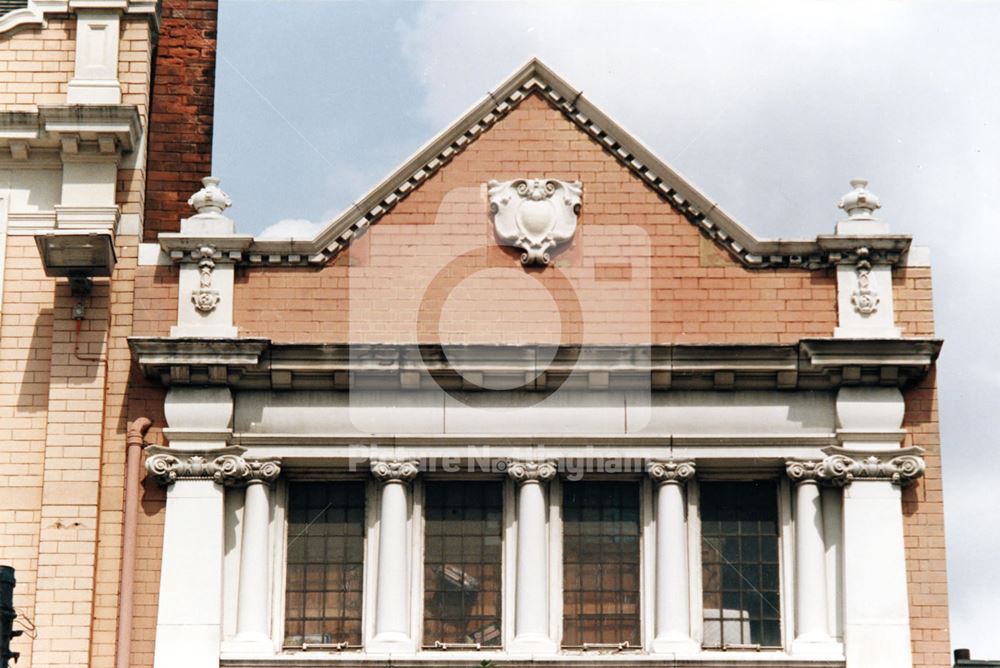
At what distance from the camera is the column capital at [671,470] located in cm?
2794

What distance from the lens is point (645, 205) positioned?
29.5 metres

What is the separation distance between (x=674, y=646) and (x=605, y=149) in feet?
22.9

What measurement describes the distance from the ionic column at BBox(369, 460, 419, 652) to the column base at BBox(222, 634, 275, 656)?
1.30 meters

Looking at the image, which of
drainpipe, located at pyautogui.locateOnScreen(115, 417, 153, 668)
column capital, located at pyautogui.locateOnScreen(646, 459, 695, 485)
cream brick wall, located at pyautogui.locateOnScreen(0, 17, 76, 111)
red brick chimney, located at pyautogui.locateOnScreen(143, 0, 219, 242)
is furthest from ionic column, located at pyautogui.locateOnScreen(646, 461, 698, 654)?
cream brick wall, located at pyautogui.locateOnScreen(0, 17, 76, 111)

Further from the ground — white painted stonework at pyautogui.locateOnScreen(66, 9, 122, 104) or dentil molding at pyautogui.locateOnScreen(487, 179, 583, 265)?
white painted stonework at pyautogui.locateOnScreen(66, 9, 122, 104)

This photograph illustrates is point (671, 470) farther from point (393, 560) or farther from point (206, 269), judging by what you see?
point (206, 269)

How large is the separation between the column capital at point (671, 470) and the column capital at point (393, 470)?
A: 305cm

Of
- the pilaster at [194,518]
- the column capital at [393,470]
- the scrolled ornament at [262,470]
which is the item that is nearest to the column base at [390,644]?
the pilaster at [194,518]

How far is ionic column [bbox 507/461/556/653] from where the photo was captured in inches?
1074

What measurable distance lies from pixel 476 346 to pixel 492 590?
10.3 ft

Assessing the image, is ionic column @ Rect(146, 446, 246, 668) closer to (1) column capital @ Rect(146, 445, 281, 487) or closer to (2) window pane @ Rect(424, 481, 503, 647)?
(1) column capital @ Rect(146, 445, 281, 487)

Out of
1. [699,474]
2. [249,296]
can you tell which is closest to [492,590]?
[699,474]

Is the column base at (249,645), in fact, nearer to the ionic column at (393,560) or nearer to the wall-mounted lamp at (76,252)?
the ionic column at (393,560)

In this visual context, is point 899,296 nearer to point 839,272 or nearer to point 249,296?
point 839,272
